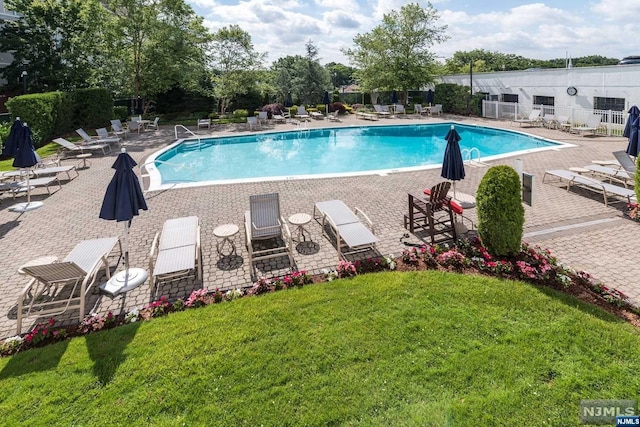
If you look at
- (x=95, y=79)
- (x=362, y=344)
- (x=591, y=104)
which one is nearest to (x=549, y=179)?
(x=362, y=344)

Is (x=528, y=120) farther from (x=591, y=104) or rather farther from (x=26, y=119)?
(x=26, y=119)

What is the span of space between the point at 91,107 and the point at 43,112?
16.2 feet

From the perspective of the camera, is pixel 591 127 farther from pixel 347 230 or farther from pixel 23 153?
pixel 23 153

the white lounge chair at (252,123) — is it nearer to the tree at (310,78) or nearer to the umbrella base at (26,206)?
the tree at (310,78)

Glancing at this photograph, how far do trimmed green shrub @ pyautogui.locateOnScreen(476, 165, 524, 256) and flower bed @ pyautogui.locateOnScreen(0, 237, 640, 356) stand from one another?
0.32 meters

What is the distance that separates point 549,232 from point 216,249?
701 cm

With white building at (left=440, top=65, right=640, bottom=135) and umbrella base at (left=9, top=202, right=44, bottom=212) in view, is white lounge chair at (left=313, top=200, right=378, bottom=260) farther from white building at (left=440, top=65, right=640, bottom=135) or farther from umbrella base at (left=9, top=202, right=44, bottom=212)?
white building at (left=440, top=65, right=640, bottom=135)

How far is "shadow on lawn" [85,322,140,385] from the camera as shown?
4.09 m

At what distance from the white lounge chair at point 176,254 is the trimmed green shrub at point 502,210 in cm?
506

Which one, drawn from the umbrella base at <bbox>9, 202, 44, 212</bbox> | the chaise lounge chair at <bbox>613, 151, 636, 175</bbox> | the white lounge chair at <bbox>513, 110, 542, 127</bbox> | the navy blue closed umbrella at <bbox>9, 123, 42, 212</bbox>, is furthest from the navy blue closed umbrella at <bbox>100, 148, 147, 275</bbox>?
the white lounge chair at <bbox>513, 110, 542, 127</bbox>

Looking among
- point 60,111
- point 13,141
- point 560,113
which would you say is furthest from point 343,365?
point 560,113

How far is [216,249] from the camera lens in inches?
283

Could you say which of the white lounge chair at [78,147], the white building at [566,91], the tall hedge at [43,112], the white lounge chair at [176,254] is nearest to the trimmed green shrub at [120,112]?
the tall hedge at [43,112]

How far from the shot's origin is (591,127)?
19234mm
